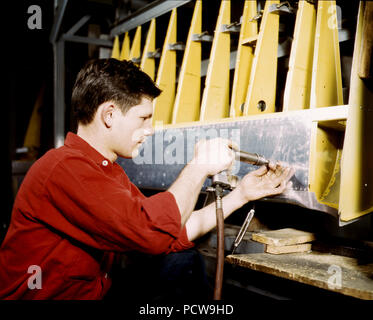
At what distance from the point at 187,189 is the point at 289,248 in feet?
2.30

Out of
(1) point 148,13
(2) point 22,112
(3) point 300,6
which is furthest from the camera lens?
(2) point 22,112

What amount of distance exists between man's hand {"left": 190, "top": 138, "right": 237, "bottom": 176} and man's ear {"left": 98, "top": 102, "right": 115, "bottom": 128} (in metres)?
0.39

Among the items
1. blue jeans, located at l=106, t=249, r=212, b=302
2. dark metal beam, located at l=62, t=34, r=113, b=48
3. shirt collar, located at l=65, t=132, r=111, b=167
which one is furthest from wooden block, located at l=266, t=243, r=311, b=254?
dark metal beam, located at l=62, t=34, r=113, b=48

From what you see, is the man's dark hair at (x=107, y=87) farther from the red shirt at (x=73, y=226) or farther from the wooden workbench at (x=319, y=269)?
the wooden workbench at (x=319, y=269)

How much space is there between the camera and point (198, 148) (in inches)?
54.4

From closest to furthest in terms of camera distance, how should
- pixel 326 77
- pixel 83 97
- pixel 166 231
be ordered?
pixel 166 231, pixel 83 97, pixel 326 77

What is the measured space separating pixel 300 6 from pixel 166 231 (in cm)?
170

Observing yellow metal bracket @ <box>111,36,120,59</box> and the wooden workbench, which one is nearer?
the wooden workbench

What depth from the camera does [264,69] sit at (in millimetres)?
2256

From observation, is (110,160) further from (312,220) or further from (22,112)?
(22,112)

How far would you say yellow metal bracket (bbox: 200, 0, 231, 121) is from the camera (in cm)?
270

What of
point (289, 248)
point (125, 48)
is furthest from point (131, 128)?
point (125, 48)

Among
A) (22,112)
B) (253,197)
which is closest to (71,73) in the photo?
(22,112)

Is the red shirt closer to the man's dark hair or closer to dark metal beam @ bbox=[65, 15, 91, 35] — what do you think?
the man's dark hair
